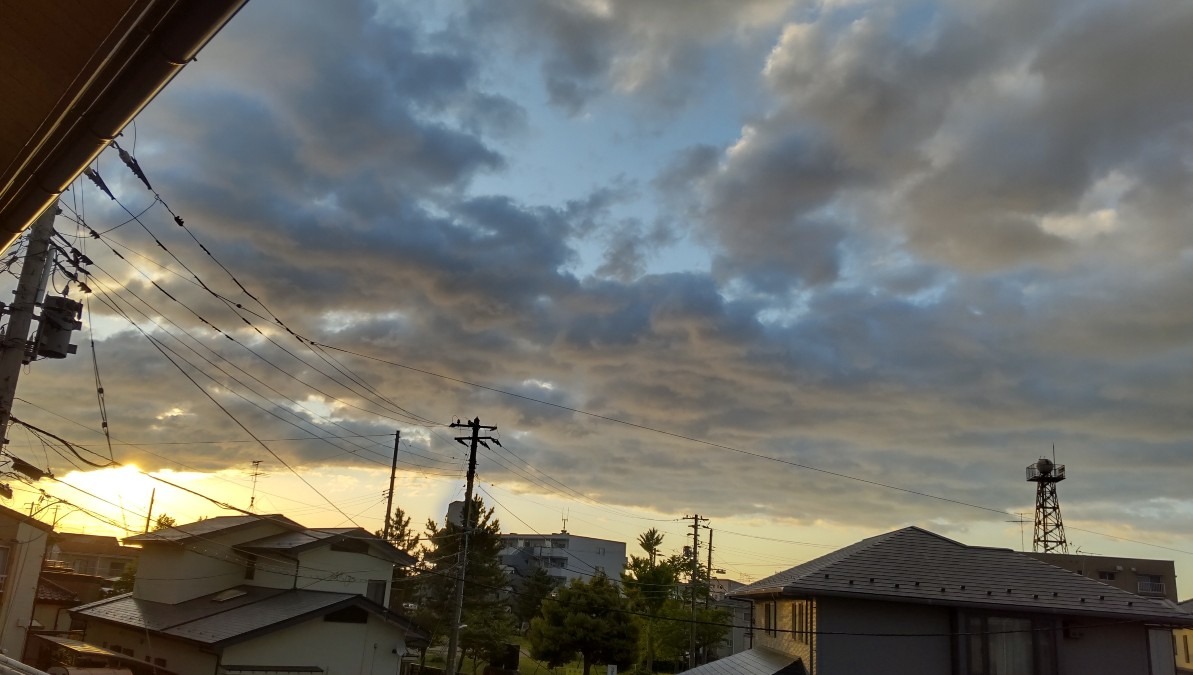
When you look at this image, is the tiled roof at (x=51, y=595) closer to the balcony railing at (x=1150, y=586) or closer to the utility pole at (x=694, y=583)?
the utility pole at (x=694, y=583)

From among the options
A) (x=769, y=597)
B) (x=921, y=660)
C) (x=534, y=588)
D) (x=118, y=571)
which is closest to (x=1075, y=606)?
(x=921, y=660)

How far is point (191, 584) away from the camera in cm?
3272

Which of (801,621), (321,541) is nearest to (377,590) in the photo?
(321,541)

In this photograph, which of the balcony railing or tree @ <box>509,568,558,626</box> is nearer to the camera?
the balcony railing

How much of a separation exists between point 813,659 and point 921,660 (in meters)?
2.55

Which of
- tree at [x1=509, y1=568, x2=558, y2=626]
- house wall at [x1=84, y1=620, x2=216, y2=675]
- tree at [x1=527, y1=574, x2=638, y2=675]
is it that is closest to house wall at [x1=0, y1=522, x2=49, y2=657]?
house wall at [x1=84, y1=620, x2=216, y2=675]

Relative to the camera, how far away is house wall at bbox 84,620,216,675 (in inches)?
1016

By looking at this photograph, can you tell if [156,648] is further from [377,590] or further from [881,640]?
[881,640]

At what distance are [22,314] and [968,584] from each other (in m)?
21.2

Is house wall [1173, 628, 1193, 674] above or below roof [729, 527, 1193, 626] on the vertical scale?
below

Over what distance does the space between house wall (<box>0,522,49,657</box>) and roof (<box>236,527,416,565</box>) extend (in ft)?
22.8

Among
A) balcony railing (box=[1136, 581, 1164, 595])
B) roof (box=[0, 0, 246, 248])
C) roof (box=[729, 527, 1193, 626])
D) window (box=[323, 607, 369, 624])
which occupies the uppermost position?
roof (box=[0, 0, 246, 248])

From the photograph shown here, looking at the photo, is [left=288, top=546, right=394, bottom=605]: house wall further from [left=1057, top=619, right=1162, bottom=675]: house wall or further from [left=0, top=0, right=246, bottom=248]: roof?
[left=0, top=0, right=246, bottom=248]: roof

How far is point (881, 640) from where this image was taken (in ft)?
62.2
